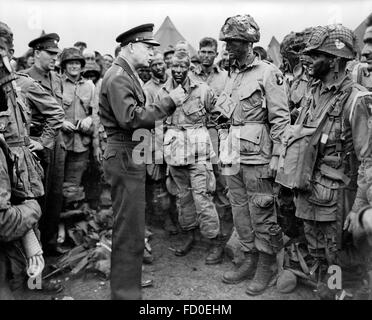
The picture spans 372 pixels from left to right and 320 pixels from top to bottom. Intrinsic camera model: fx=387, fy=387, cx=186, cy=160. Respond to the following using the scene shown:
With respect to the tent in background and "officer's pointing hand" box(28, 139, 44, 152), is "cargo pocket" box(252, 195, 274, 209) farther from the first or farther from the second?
the tent in background

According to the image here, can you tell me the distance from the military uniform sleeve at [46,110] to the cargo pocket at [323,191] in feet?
9.76

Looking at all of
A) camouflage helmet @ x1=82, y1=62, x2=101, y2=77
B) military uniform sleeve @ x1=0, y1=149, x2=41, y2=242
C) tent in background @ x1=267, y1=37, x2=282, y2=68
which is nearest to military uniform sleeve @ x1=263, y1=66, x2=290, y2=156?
military uniform sleeve @ x1=0, y1=149, x2=41, y2=242

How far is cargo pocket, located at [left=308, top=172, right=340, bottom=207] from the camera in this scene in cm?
318

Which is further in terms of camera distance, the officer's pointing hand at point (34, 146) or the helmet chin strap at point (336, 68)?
the officer's pointing hand at point (34, 146)

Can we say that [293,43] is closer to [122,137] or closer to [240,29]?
[240,29]

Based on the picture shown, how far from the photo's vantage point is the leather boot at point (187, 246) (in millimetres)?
4992

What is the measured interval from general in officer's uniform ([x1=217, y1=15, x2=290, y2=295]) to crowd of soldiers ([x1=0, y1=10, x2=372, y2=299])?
0.01 metres

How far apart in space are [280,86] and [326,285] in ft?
6.42

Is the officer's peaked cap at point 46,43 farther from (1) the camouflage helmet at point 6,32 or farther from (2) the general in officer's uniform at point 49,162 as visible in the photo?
(1) the camouflage helmet at point 6,32

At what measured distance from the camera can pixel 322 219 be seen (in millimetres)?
3246

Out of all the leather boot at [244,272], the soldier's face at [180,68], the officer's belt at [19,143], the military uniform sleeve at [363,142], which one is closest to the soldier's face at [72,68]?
the soldier's face at [180,68]

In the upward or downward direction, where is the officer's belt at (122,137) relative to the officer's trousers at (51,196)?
upward

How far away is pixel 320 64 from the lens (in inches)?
127
